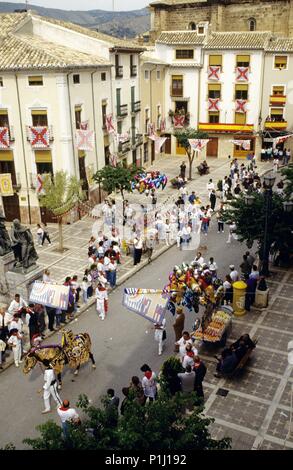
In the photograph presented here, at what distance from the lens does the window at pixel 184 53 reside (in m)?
43.4

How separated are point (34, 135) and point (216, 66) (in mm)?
21872

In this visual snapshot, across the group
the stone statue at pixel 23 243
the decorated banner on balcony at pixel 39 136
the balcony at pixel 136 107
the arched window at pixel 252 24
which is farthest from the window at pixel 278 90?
the stone statue at pixel 23 243

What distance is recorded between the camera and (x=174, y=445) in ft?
23.6

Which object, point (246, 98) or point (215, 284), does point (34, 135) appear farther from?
point (246, 98)

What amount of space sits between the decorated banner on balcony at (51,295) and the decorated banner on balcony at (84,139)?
45.3ft

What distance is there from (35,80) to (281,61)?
23838mm

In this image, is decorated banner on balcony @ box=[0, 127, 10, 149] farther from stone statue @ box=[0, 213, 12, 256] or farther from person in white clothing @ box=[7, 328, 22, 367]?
person in white clothing @ box=[7, 328, 22, 367]

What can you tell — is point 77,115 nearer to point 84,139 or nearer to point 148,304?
point 84,139

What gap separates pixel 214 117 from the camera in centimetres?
4459

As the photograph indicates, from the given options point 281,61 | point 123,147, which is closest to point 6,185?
point 123,147

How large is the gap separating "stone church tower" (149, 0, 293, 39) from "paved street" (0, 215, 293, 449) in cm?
3535

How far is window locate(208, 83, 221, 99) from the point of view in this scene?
4353cm

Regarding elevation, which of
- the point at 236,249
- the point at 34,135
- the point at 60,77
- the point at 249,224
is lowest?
the point at 236,249

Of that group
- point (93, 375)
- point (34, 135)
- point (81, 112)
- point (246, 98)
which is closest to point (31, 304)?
point (93, 375)
